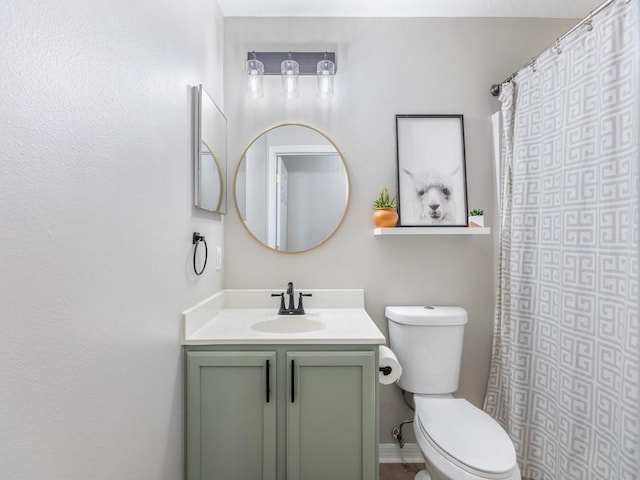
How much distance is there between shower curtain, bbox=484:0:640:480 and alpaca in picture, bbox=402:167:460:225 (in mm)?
274

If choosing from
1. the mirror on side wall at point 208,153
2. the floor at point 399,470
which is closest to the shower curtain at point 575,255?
the floor at point 399,470

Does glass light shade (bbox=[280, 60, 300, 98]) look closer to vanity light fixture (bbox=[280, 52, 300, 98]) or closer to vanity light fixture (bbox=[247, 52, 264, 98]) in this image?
vanity light fixture (bbox=[280, 52, 300, 98])

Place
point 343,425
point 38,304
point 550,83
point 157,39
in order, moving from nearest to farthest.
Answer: point 38,304, point 157,39, point 343,425, point 550,83

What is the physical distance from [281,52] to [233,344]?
63.4 inches

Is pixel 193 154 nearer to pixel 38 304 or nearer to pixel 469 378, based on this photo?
pixel 38 304

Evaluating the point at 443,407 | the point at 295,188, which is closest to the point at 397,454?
the point at 443,407

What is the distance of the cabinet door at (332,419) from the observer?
145 cm

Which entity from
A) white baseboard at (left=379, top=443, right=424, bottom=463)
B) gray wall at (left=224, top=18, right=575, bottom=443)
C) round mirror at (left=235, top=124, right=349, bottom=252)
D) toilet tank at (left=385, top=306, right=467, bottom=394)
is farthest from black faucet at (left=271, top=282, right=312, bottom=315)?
white baseboard at (left=379, top=443, right=424, bottom=463)

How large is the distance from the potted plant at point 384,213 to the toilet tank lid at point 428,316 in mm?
470

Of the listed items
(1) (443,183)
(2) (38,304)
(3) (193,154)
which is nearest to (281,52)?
(3) (193,154)

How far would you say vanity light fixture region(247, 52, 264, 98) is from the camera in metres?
1.99

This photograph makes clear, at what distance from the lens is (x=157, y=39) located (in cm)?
117

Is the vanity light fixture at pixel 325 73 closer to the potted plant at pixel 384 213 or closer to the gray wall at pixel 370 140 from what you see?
the gray wall at pixel 370 140

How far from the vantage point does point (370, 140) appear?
209cm
